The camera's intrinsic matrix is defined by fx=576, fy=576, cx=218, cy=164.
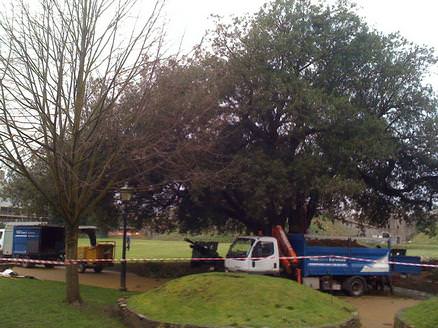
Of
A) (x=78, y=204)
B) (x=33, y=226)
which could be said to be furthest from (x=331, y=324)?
(x=33, y=226)

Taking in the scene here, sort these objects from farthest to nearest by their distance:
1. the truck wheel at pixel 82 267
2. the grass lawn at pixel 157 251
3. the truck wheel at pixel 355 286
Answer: the grass lawn at pixel 157 251
the truck wheel at pixel 82 267
the truck wheel at pixel 355 286

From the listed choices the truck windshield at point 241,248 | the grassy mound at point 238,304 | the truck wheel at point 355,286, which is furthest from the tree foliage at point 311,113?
the grassy mound at point 238,304

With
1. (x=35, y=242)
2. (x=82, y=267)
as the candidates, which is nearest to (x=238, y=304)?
(x=82, y=267)

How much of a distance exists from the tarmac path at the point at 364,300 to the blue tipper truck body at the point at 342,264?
739mm

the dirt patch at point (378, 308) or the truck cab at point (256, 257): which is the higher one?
the truck cab at point (256, 257)

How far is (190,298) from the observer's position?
424 inches

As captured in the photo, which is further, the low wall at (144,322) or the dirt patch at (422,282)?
the dirt patch at (422,282)

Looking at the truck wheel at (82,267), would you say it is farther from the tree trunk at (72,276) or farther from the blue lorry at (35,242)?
the tree trunk at (72,276)

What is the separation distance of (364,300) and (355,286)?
1.28 metres

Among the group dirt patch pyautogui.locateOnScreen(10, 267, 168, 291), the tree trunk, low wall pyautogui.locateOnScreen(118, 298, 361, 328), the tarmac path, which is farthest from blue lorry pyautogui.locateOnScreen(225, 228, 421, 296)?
low wall pyautogui.locateOnScreen(118, 298, 361, 328)

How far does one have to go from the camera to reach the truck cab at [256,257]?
20594 mm

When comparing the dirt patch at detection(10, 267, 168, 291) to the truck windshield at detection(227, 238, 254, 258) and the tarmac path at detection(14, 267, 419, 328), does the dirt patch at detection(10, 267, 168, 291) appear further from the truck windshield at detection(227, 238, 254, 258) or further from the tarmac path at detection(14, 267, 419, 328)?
the truck windshield at detection(227, 238, 254, 258)

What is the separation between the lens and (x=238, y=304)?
10250 millimetres

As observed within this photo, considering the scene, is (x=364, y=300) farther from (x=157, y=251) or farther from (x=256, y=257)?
(x=157, y=251)
